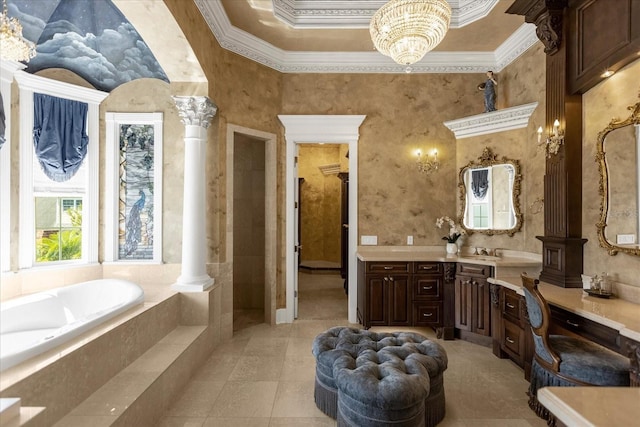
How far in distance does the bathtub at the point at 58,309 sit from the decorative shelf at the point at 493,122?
4547mm

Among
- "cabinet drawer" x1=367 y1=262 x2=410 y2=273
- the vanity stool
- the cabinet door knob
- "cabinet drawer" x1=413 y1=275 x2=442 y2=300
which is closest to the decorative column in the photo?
"cabinet drawer" x1=367 y1=262 x2=410 y2=273

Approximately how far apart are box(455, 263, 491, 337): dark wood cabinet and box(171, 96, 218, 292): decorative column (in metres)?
3.14

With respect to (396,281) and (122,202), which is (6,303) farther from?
(396,281)

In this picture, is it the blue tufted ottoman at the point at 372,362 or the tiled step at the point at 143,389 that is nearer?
the tiled step at the point at 143,389

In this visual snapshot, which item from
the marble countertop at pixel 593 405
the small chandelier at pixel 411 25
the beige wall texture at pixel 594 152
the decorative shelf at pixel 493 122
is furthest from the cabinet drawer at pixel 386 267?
the marble countertop at pixel 593 405

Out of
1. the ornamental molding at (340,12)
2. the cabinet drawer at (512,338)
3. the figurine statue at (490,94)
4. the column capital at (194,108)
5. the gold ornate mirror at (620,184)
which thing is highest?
the ornamental molding at (340,12)

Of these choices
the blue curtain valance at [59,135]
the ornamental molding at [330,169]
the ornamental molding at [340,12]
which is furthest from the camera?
the ornamental molding at [330,169]

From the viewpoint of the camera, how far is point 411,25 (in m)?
2.62

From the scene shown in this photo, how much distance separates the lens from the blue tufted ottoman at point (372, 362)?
2.22 metres

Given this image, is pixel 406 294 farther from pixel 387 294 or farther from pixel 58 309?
pixel 58 309

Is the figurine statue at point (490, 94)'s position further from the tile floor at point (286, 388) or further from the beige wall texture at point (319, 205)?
the beige wall texture at point (319, 205)

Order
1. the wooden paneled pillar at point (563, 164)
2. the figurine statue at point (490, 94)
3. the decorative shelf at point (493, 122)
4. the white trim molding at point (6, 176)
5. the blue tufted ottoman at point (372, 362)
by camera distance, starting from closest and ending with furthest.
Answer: the blue tufted ottoman at point (372, 362), the wooden paneled pillar at point (563, 164), the white trim molding at point (6, 176), the decorative shelf at point (493, 122), the figurine statue at point (490, 94)

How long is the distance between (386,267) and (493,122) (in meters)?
2.45

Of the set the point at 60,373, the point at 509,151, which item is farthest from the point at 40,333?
the point at 509,151
